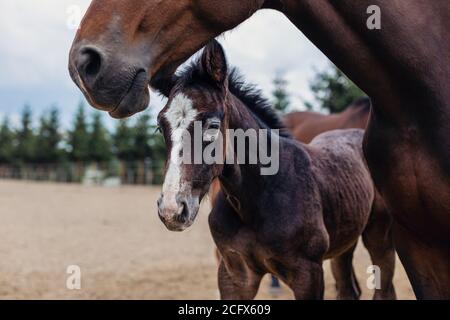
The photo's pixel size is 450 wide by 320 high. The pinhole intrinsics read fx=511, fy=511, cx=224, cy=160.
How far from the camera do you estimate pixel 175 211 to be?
2451 millimetres

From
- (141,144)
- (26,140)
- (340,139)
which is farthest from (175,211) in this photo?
(26,140)

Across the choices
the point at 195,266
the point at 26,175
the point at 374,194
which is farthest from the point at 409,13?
the point at 26,175

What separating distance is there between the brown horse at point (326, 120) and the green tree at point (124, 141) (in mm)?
28738

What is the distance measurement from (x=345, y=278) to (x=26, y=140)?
166 ft

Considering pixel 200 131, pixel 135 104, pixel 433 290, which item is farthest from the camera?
pixel 200 131

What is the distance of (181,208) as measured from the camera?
249 centimetres

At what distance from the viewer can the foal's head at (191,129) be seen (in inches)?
99.0

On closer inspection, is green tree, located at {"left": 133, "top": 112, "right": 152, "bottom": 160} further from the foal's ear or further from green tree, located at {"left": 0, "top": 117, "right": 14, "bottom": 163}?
the foal's ear

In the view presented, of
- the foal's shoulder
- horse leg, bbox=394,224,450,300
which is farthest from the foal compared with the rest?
horse leg, bbox=394,224,450,300

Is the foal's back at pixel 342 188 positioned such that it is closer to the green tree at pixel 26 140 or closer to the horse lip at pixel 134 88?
the horse lip at pixel 134 88

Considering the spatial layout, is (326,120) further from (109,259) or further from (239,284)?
(239,284)

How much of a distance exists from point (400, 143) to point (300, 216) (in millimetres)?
1410

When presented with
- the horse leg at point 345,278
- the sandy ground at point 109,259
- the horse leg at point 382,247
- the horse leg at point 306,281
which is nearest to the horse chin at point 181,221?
the horse leg at point 306,281

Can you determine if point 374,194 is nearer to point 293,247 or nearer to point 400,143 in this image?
point 293,247
